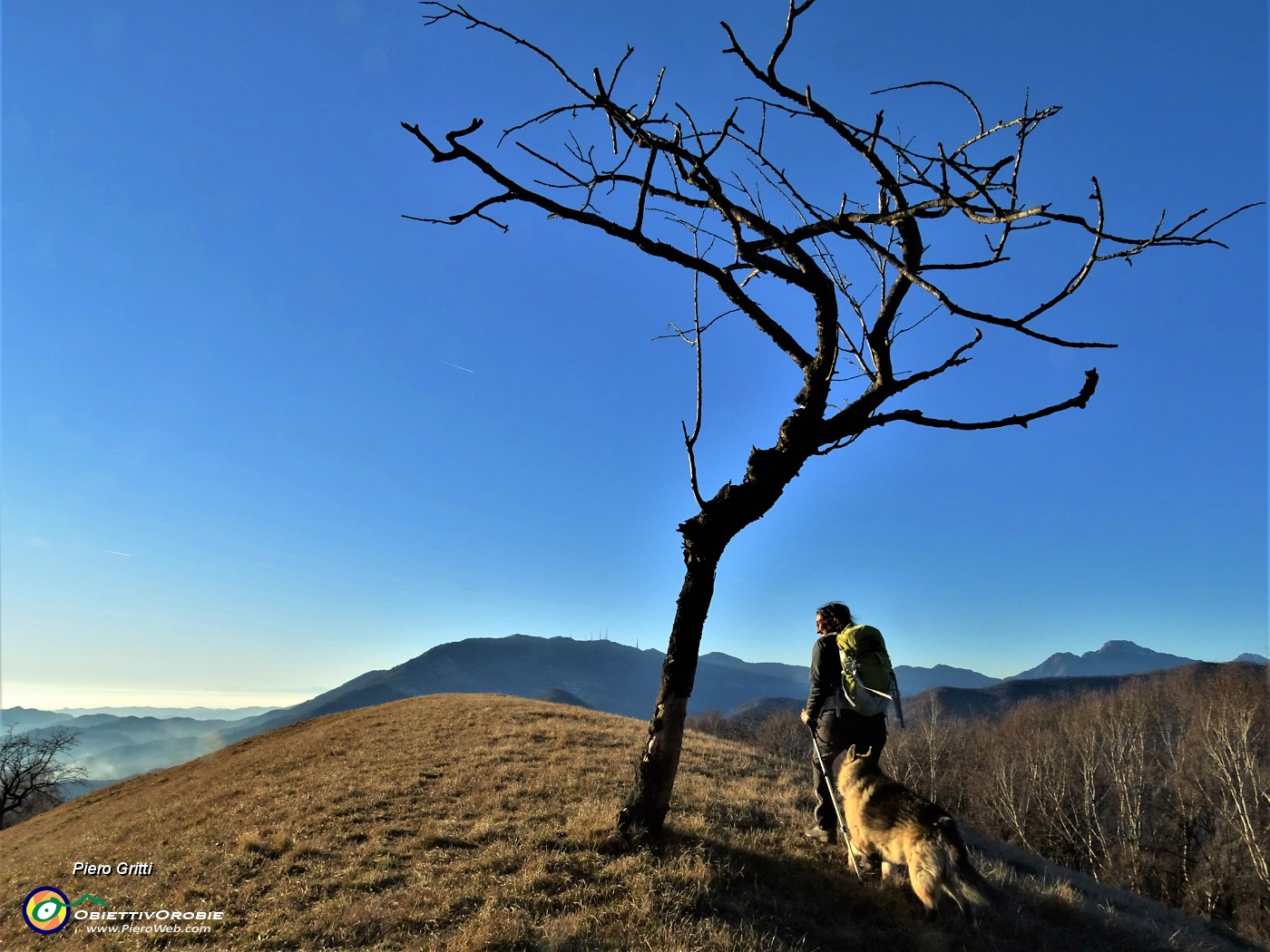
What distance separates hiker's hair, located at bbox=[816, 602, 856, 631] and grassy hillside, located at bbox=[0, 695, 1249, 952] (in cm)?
242

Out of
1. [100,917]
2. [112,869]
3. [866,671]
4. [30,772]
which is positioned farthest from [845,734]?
[30,772]

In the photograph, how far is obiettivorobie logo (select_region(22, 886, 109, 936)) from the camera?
808 centimetres

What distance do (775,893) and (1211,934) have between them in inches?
217

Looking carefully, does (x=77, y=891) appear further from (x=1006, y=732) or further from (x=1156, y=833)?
(x=1006, y=732)

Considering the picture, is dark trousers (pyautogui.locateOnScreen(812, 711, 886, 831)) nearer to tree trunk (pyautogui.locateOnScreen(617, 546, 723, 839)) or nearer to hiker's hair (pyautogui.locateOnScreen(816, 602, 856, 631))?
hiker's hair (pyautogui.locateOnScreen(816, 602, 856, 631))

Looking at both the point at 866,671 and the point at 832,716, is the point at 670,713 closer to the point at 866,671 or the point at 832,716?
the point at 832,716

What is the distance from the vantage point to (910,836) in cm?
563

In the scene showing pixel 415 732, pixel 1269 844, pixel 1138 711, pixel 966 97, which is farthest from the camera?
pixel 1138 711

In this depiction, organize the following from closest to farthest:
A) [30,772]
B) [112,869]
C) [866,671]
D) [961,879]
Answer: [961,879] < [866,671] < [112,869] < [30,772]

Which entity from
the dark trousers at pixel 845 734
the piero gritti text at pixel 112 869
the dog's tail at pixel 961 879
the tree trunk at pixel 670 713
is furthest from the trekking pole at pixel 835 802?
the piero gritti text at pixel 112 869

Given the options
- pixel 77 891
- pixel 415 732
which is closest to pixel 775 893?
pixel 77 891

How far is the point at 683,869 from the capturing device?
6090 millimetres

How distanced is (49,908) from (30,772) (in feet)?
178

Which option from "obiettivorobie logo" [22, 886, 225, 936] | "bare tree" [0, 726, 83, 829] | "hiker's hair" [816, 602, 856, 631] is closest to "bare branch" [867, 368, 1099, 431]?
"hiker's hair" [816, 602, 856, 631]
